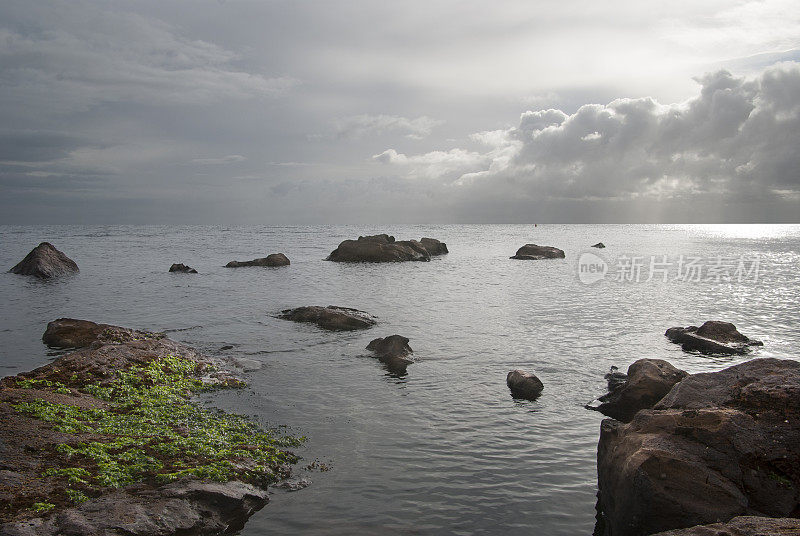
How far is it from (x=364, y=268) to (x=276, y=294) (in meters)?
22.5

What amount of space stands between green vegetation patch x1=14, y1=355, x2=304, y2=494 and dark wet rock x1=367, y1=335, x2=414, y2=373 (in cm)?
665

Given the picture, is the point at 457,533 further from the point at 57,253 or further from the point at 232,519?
the point at 57,253

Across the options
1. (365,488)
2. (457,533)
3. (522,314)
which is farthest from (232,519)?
(522,314)

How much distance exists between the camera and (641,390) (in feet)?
47.4

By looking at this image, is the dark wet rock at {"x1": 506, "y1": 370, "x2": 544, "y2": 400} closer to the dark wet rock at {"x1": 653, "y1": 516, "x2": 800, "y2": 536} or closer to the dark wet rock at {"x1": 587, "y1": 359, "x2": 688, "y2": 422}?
the dark wet rock at {"x1": 587, "y1": 359, "x2": 688, "y2": 422}

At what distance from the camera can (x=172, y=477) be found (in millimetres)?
9633

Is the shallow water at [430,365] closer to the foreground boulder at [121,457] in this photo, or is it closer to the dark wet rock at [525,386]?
the dark wet rock at [525,386]

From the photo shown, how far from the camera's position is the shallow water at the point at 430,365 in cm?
987

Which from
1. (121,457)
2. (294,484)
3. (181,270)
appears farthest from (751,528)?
(181,270)

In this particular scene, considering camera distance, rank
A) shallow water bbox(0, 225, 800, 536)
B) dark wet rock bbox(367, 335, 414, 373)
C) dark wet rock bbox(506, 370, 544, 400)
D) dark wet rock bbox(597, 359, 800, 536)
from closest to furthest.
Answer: dark wet rock bbox(597, 359, 800, 536) → shallow water bbox(0, 225, 800, 536) → dark wet rock bbox(506, 370, 544, 400) → dark wet rock bbox(367, 335, 414, 373)

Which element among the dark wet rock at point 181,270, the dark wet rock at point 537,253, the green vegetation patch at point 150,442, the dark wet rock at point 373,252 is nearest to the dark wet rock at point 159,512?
the green vegetation patch at point 150,442

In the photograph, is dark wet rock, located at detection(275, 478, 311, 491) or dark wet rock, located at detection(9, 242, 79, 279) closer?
dark wet rock, located at detection(275, 478, 311, 491)

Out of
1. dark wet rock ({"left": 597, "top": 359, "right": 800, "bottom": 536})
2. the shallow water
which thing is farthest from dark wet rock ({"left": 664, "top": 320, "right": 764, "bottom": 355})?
dark wet rock ({"left": 597, "top": 359, "right": 800, "bottom": 536})

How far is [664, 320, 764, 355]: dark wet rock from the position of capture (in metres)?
22.3
